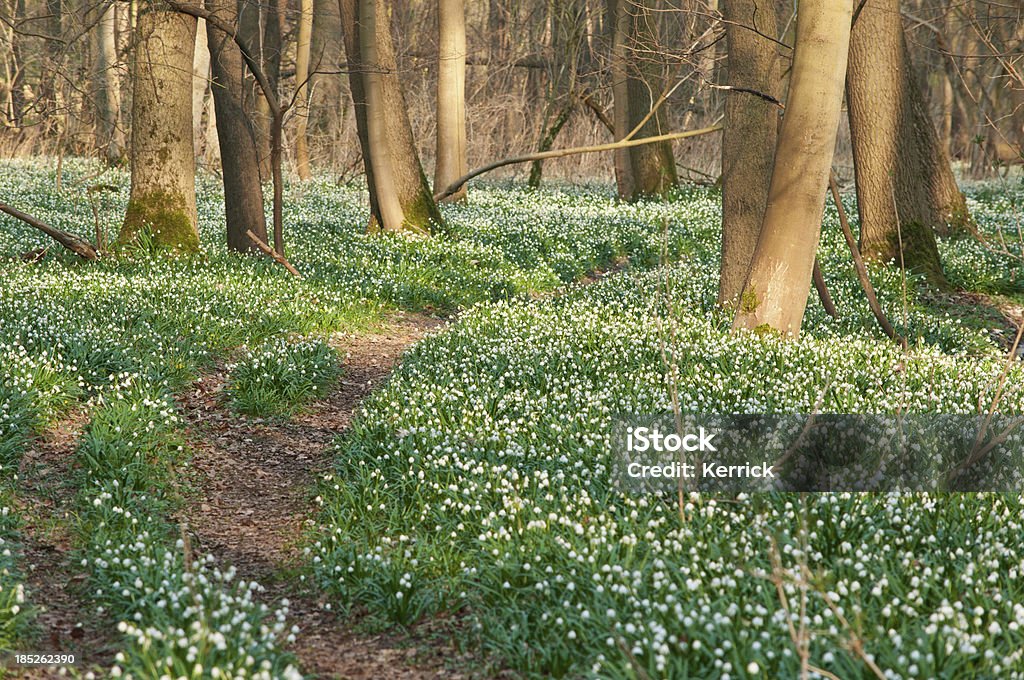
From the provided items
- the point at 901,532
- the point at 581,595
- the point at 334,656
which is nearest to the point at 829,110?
the point at 901,532

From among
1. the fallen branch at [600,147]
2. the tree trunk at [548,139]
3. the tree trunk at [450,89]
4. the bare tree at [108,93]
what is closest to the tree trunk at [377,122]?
the fallen branch at [600,147]

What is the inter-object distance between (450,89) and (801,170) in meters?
12.7

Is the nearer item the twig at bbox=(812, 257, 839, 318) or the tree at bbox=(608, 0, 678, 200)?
the twig at bbox=(812, 257, 839, 318)

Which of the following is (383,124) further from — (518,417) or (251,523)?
(251,523)

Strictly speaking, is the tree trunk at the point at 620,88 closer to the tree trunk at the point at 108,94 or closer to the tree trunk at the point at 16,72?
the tree trunk at the point at 16,72

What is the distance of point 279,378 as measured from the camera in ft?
26.3

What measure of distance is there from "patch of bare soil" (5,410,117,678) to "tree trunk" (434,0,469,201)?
13.6 m

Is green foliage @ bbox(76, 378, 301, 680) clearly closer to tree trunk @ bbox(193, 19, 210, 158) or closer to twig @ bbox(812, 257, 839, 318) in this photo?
twig @ bbox(812, 257, 839, 318)

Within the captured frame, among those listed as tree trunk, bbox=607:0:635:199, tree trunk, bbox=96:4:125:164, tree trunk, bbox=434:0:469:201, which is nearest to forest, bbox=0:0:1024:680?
tree trunk, bbox=434:0:469:201

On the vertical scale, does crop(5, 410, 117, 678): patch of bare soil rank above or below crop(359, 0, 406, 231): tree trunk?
below

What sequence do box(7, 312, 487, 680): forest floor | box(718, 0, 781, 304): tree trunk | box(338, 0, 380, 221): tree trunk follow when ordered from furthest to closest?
box(338, 0, 380, 221): tree trunk
box(718, 0, 781, 304): tree trunk
box(7, 312, 487, 680): forest floor

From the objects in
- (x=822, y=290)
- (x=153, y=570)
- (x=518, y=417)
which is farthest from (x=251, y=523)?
(x=822, y=290)

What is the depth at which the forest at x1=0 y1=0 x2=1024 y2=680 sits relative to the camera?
427cm

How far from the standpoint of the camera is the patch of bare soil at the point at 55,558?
172 inches
